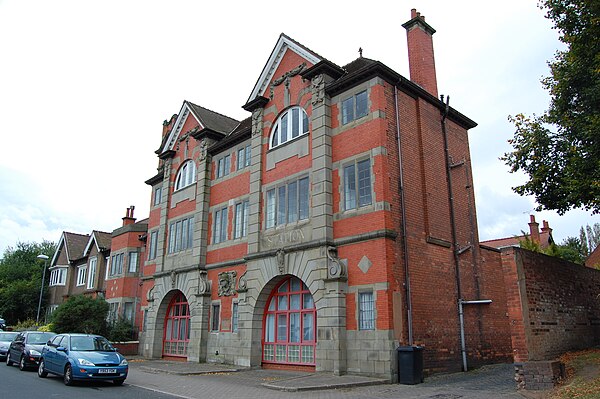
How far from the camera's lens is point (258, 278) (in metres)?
19.2

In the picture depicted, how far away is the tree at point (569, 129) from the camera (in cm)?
1378

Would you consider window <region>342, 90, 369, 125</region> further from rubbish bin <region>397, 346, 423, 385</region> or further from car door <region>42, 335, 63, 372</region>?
car door <region>42, 335, 63, 372</region>

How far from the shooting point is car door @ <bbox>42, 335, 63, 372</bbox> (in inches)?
593

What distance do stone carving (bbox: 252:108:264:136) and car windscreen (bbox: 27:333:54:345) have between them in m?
12.0

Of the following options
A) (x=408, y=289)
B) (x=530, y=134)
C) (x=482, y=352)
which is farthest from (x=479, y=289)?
(x=530, y=134)

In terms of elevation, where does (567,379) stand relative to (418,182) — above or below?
below

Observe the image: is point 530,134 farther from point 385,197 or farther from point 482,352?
point 482,352

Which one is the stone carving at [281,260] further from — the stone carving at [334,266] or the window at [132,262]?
the window at [132,262]

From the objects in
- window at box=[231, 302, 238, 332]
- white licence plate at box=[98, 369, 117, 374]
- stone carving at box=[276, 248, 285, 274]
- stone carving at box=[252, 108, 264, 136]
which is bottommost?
white licence plate at box=[98, 369, 117, 374]

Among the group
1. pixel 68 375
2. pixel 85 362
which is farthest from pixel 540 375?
pixel 68 375

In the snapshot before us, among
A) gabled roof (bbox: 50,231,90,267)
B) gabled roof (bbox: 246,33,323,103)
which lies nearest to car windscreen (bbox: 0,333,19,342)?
gabled roof (bbox: 246,33,323,103)

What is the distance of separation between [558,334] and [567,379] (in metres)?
2.10

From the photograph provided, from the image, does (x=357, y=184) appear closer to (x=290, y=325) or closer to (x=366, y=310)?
(x=366, y=310)

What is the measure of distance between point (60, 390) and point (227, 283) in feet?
30.9
